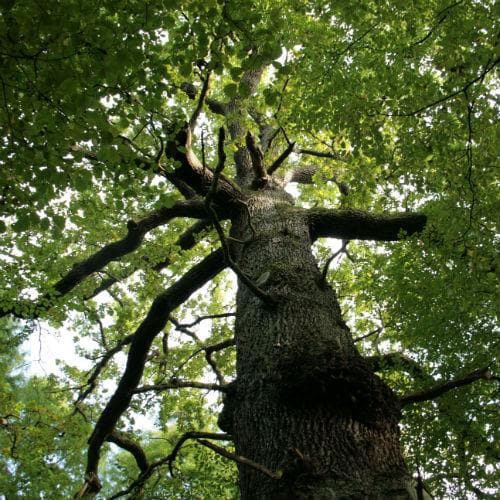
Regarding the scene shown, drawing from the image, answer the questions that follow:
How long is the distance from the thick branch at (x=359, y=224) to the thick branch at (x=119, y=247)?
5.13 ft

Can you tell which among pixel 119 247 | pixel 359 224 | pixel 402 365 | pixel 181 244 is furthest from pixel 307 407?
pixel 181 244

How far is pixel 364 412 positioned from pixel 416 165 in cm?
251

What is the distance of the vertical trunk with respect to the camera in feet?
8.07

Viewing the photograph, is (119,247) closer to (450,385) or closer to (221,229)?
(221,229)

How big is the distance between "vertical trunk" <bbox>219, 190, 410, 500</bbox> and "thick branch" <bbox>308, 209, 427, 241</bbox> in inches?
70.0

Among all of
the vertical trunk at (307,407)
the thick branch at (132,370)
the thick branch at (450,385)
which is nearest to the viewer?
the vertical trunk at (307,407)

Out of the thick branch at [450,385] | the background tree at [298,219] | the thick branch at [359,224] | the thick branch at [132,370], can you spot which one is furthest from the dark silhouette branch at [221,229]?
the thick branch at [359,224]

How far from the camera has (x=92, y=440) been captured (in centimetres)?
534

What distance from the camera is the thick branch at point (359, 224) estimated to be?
5.82 m

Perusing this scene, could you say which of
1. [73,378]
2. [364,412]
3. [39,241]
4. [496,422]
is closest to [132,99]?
[364,412]

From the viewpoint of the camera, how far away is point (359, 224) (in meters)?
5.91

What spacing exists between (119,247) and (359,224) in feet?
10.8

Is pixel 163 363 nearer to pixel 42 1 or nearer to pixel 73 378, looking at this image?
pixel 73 378

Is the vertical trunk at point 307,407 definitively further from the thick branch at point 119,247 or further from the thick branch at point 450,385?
the thick branch at point 119,247
